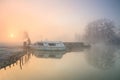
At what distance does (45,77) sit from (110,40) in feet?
46.2

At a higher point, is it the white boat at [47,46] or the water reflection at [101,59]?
the white boat at [47,46]

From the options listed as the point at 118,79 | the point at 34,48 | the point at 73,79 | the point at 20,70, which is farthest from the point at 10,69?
the point at 34,48

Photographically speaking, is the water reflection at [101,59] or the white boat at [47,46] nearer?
the water reflection at [101,59]

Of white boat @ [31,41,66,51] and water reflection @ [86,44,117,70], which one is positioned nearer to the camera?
water reflection @ [86,44,117,70]

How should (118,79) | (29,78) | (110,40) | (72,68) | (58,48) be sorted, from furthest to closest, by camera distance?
(110,40), (58,48), (72,68), (118,79), (29,78)

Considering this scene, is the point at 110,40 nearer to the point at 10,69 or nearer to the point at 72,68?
the point at 72,68

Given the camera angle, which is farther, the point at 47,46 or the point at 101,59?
the point at 47,46

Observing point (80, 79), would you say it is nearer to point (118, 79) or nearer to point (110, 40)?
point (118, 79)

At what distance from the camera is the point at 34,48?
53.7 feet

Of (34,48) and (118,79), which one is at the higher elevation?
(34,48)

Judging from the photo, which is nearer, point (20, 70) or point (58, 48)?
point (20, 70)

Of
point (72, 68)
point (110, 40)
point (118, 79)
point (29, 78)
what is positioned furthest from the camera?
point (110, 40)

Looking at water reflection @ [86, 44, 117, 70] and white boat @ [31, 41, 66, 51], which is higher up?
white boat @ [31, 41, 66, 51]

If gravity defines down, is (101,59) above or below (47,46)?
below
